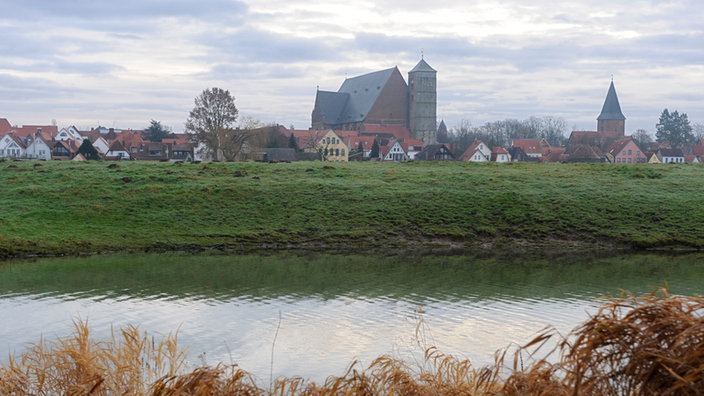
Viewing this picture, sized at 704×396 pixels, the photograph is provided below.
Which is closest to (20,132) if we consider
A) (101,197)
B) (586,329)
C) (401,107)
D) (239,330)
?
(401,107)

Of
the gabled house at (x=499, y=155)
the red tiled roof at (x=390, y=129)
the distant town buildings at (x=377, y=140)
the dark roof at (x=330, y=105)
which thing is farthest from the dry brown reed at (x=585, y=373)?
the dark roof at (x=330, y=105)

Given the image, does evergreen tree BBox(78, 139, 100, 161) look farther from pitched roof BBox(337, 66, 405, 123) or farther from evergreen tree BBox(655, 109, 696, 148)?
evergreen tree BBox(655, 109, 696, 148)

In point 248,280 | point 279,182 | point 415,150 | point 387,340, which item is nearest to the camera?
point 387,340

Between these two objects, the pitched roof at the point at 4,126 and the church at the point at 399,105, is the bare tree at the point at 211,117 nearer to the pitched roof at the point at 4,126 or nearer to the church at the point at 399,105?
the church at the point at 399,105

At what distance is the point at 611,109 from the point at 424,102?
1914 inches

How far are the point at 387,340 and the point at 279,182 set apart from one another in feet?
90.0

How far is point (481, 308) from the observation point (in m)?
18.6

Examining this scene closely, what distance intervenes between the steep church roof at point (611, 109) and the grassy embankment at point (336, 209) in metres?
134

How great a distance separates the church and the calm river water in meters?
129

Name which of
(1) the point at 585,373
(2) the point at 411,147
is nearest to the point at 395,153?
(2) the point at 411,147

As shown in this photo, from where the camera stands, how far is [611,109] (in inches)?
6831

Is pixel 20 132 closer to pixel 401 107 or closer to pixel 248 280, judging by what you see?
pixel 401 107

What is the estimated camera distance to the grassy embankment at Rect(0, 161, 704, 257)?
32.9 metres

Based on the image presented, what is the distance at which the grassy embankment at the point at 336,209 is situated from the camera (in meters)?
32.9
